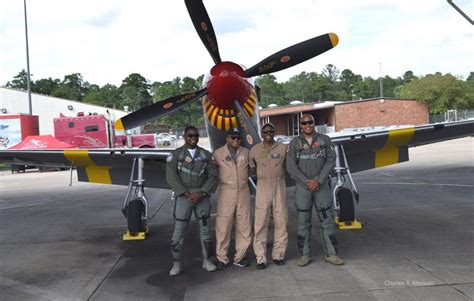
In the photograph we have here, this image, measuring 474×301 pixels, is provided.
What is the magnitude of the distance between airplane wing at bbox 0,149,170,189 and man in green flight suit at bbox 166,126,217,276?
6.21 feet

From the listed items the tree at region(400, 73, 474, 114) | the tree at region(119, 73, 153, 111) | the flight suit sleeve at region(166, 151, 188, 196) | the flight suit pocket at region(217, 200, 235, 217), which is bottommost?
the flight suit pocket at region(217, 200, 235, 217)

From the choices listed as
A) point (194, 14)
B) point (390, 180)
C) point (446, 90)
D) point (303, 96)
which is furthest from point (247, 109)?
point (303, 96)

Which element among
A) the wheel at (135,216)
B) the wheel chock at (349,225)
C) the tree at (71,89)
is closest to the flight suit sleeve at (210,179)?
the wheel at (135,216)

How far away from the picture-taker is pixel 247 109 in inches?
252

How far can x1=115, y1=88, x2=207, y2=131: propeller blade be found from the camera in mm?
5961

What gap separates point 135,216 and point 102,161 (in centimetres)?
151

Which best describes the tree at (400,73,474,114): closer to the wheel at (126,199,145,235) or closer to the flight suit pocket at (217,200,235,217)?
the wheel at (126,199,145,235)

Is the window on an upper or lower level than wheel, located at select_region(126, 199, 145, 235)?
upper

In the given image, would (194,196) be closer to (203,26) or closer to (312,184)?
(312,184)

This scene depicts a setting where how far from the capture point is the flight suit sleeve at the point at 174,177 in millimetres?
4984

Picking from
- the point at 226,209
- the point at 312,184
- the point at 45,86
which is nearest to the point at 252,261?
the point at 226,209

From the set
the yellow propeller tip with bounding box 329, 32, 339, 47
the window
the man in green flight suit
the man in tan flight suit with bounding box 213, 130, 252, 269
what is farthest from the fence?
the man in green flight suit

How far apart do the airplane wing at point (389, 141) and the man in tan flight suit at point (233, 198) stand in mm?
2308

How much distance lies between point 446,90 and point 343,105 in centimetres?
1754
